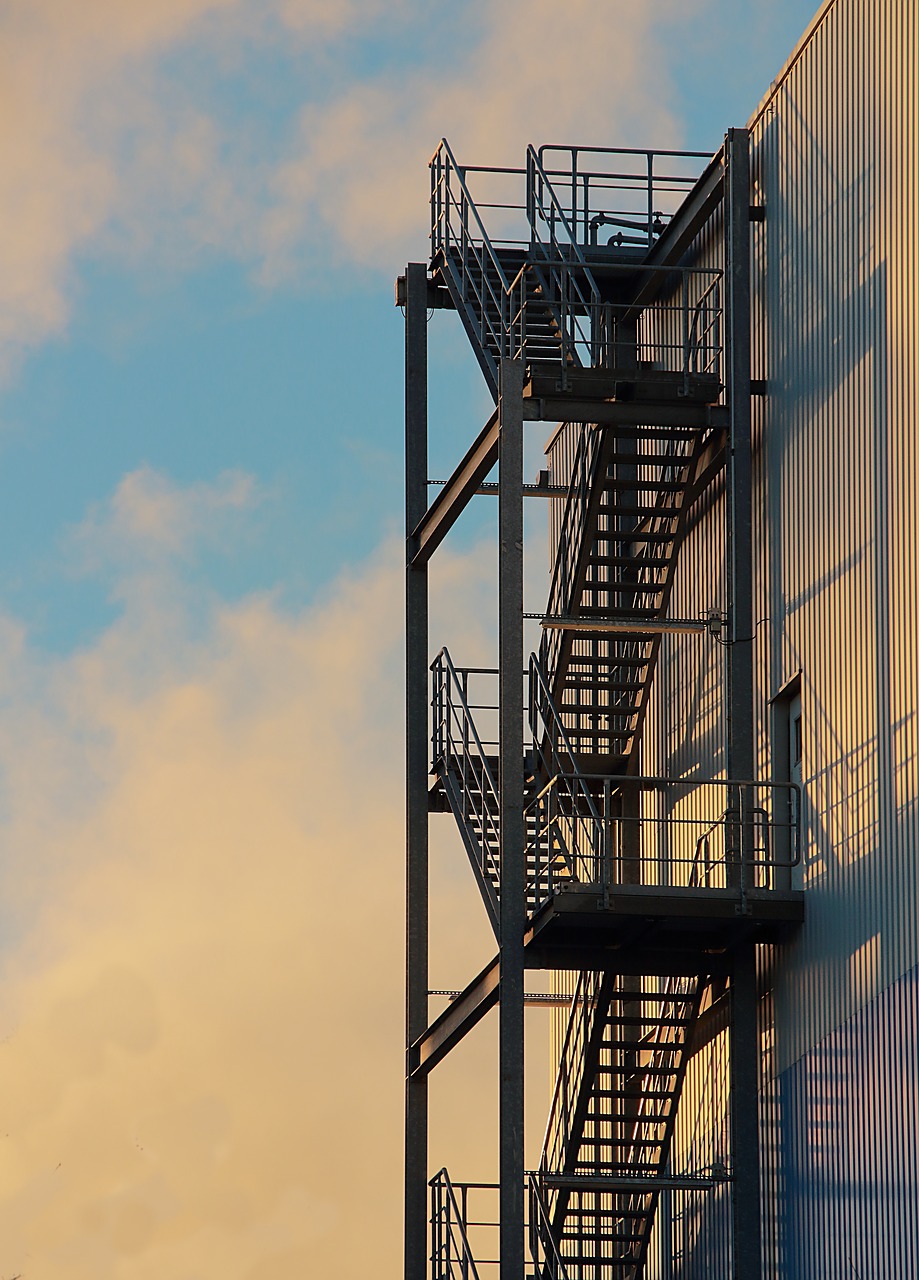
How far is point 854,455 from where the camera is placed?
27453 millimetres

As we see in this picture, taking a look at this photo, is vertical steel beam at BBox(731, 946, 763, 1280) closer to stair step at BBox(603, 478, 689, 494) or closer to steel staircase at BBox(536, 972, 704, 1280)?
steel staircase at BBox(536, 972, 704, 1280)

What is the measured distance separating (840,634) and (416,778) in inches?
375

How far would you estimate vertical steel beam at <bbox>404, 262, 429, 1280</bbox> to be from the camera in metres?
34.7

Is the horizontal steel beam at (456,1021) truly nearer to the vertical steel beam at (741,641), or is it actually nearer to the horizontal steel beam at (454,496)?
the vertical steel beam at (741,641)

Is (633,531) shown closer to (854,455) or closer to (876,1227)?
(854,455)

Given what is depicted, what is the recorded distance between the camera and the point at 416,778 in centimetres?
3556

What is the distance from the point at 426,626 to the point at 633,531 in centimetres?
324

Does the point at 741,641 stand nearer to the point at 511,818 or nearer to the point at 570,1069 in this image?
the point at 511,818

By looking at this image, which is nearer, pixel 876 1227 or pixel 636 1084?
pixel 876 1227

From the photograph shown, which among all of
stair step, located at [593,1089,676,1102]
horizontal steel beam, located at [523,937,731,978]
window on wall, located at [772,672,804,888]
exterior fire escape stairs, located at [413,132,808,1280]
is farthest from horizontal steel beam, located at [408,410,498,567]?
stair step, located at [593,1089,676,1102]

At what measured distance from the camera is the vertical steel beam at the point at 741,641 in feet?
95.7

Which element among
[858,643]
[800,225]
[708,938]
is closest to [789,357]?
[800,225]

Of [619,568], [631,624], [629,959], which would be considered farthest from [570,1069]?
[631,624]

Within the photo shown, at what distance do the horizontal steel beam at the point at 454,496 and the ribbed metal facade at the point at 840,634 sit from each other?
121 inches
